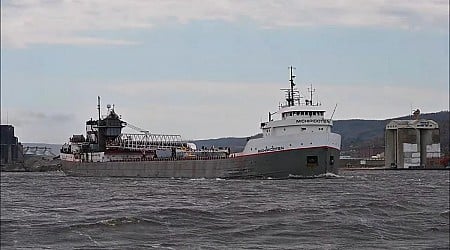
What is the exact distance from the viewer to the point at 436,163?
13188 centimetres

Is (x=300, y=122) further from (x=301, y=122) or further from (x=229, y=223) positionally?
(x=229, y=223)

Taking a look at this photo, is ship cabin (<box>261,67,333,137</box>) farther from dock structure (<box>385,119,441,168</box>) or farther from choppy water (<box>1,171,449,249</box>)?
dock structure (<box>385,119,441,168</box>)

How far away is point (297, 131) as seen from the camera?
55406 millimetres

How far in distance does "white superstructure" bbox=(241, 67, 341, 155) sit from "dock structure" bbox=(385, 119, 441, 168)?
7629 cm

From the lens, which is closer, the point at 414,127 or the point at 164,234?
the point at 164,234

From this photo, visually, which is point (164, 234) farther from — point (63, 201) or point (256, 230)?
point (63, 201)

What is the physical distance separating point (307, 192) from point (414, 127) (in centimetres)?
9897

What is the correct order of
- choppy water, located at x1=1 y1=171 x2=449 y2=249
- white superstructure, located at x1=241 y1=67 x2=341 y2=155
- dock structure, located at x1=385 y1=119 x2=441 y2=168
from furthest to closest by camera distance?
dock structure, located at x1=385 y1=119 x2=441 y2=168, white superstructure, located at x1=241 y1=67 x2=341 y2=155, choppy water, located at x1=1 y1=171 x2=449 y2=249

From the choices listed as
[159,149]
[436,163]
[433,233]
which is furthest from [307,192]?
[436,163]

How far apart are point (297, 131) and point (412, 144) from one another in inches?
3195

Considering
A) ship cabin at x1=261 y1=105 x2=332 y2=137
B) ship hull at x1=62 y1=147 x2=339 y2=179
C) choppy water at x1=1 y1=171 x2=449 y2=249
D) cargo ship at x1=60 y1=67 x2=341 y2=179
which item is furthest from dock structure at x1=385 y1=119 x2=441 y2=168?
choppy water at x1=1 y1=171 x2=449 y2=249

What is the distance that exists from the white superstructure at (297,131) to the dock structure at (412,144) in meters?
76.3

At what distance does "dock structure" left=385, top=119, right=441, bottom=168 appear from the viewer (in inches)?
5157

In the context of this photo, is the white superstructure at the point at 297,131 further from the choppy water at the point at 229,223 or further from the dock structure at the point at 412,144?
the dock structure at the point at 412,144
